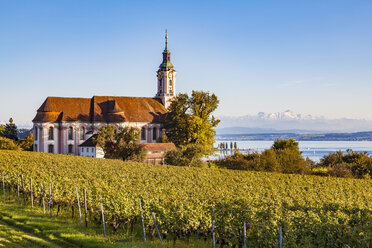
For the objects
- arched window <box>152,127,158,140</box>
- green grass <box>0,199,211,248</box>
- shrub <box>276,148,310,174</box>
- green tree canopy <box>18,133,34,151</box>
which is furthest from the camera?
green tree canopy <box>18,133,34,151</box>

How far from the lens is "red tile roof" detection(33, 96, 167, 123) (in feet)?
228

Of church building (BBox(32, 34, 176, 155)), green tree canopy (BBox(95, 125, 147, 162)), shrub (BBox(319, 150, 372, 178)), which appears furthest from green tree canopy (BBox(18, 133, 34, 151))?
shrub (BBox(319, 150, 372, 178))

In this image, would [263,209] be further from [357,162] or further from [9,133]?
[9,133]

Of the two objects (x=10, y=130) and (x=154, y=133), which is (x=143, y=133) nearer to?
(x=154, y=133)

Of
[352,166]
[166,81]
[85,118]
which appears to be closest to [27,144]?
[85,118]

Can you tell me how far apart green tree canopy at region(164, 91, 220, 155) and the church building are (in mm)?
8326

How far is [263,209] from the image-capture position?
45.6 feet

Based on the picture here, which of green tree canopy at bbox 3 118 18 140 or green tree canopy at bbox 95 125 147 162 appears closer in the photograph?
green tree canopy at bbox 95 125 147 162

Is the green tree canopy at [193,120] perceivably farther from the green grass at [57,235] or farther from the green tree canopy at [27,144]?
the green grass at [57,235]

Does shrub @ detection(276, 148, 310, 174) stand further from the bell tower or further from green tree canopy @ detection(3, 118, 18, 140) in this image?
green tree canopy @ detection(3, 118, 18, 140)

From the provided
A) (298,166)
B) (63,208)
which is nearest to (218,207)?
(63,208)

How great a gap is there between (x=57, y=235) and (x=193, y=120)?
47084 mm

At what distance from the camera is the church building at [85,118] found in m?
68.8

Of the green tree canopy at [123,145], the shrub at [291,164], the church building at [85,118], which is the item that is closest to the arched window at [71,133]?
the church building at [85,118]
